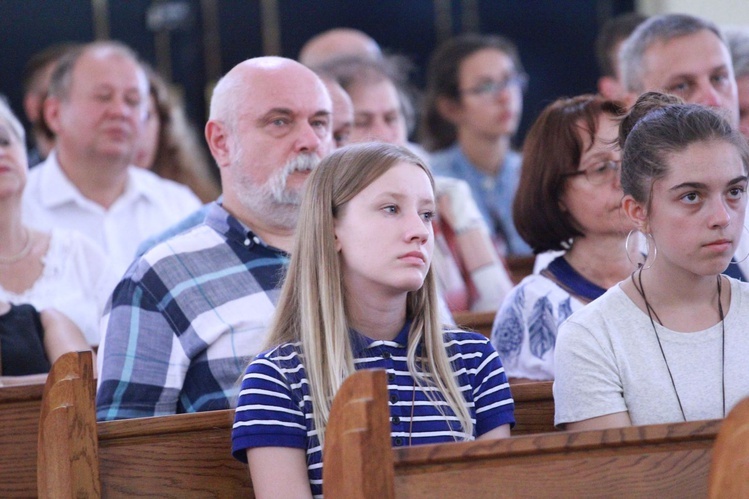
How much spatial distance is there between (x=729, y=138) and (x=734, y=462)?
2.31 feet

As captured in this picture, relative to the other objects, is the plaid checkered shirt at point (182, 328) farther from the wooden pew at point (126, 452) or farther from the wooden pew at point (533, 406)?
the wooden pew at point (533, 406)

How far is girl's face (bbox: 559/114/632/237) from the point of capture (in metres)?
2.34

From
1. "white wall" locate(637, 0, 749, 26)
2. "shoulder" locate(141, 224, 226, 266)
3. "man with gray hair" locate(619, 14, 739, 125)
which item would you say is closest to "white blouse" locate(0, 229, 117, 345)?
"shoulder" locate(141, 224, 226, 266)

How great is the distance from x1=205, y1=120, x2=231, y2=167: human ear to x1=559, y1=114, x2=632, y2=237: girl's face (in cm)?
81

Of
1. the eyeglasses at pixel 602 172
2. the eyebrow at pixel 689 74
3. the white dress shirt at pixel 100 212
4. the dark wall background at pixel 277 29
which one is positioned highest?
the dark wall background at pixel 277 29

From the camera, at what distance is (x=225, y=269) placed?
241 centimetres

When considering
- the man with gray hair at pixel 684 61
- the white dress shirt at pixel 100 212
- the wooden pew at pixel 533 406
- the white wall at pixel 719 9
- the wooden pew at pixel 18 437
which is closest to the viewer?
the wooden pew at pixel 533 406

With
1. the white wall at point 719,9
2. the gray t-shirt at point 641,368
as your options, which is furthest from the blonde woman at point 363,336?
the white wall at point 719,9

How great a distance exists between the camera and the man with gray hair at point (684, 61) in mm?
2881

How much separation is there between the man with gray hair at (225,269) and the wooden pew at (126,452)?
0.25 metres

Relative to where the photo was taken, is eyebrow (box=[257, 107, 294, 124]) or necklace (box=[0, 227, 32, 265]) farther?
necklace (box=[0, 227, 32, 265])

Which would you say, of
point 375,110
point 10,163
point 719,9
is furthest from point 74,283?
point 719,9

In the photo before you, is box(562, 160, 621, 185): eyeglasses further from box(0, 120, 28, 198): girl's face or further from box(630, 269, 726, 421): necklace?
box(0, 120, 28, 198): girl's face

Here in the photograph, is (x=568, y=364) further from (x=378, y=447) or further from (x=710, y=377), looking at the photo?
(x=378, y=447)
